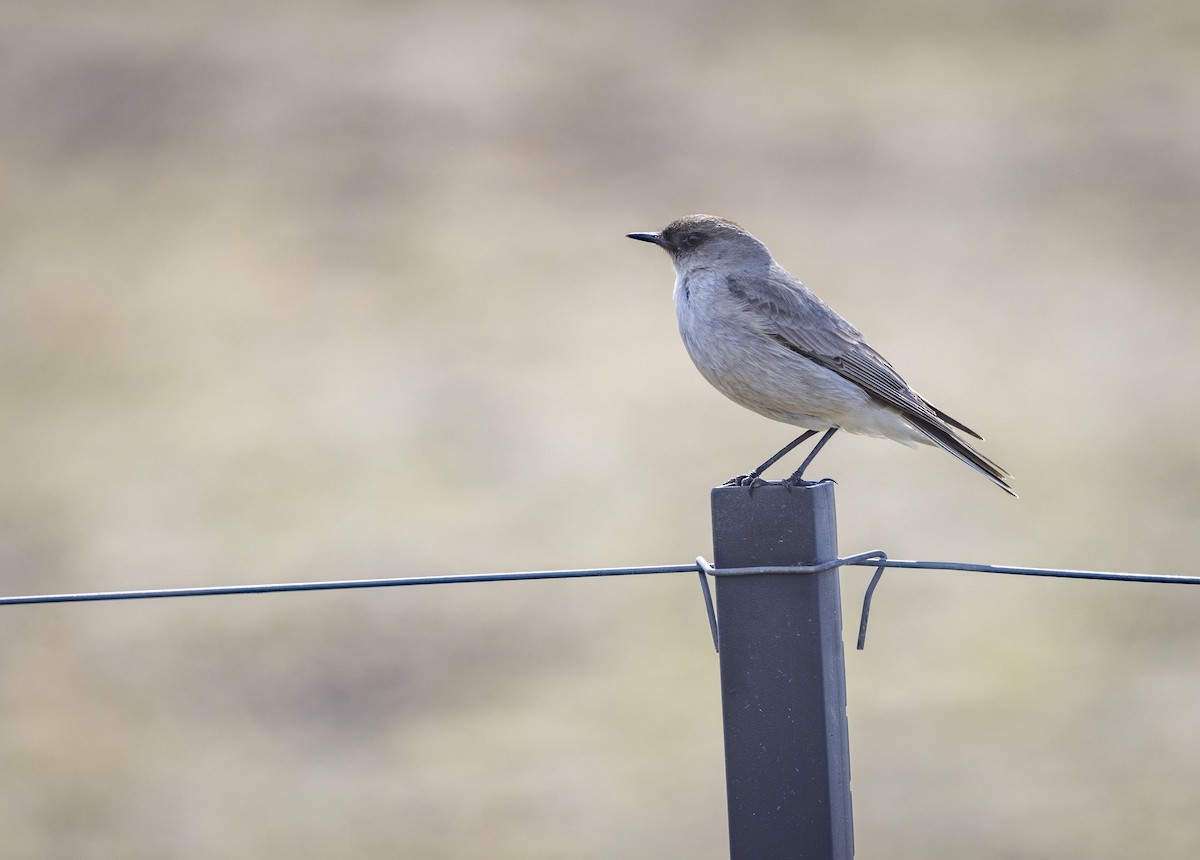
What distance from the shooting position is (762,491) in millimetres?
3721

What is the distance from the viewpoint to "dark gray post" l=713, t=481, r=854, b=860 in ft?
11.9

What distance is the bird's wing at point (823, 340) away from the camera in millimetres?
6000

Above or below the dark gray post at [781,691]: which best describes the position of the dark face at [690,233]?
above

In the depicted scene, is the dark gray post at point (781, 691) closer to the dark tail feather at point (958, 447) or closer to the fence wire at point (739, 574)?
the fence wire at point (739, 574)

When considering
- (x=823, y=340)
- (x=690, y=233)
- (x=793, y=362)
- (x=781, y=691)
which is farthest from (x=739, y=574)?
(x=690, y=233)

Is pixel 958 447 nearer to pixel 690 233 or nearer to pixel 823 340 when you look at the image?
pixel 823 340

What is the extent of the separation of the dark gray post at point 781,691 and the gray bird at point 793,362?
201cm

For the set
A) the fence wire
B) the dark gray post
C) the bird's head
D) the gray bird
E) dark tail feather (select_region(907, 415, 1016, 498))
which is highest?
the bird's head

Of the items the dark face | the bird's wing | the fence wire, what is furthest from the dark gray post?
the dark face

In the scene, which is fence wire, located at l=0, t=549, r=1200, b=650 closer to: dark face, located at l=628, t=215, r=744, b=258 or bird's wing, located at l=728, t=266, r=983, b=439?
bird's wing, located at l=728, t=266, r=983, b=439

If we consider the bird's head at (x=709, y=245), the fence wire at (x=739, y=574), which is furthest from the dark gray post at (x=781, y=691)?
the bird's head at (x=709, y=245)

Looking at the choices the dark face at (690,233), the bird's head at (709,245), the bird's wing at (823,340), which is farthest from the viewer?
the dark face at (690,233)

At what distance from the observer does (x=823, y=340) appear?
6125 millimetres

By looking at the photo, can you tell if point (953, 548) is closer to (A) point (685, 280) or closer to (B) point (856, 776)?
(B) point (856, 776)
